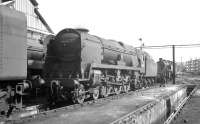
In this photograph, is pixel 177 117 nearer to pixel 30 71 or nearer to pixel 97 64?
pixel 97 64

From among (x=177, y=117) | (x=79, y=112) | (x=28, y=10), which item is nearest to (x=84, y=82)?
(x=79, y=112)

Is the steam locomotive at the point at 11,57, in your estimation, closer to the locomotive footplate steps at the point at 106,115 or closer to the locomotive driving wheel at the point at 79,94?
the locomotive footplate steps at the point at 106,115

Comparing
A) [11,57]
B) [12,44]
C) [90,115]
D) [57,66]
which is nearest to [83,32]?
[57,66]

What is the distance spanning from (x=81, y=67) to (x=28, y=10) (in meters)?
14.4

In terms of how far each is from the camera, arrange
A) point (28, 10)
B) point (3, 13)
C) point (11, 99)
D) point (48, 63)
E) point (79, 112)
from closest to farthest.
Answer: point (3, 13) → point (11, 99) → point (79, 112) → point (48, 63) → point (28, 10)


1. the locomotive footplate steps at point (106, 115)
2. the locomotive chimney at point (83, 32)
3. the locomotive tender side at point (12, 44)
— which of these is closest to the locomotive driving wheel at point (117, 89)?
the locomotive footplate steps at point (106, 115)

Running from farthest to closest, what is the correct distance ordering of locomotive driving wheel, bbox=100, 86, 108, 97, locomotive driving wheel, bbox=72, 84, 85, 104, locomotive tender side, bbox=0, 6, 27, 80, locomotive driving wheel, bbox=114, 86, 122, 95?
→ locomotive driving wheel, bbox=114, 86, 122, 95
locomotive driving wheel, bbox=100, 86, 108, 97
locomotive driving wheel, bbox=72, 84, 85, 104
locomotive tender side, bbox=0, 6, 27, 80

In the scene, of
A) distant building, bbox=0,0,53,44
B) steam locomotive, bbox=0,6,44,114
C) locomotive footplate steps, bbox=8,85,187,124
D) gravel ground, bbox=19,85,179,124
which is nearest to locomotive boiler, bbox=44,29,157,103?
locomotive footplate steps, bbox=8,85,187,124

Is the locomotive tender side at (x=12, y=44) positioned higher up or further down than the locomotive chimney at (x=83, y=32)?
further down

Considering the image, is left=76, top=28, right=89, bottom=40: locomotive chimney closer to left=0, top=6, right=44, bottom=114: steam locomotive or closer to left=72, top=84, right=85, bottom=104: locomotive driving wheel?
left=72, top=84, right=85, bottom=104: locomotive driving wheel

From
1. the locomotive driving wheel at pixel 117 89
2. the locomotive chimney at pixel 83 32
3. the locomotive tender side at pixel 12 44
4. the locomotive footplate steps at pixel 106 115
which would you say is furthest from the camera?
the locomotive driving wheel at pixel 117 89

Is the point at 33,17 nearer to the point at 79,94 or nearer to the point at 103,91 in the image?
the point at 103,91

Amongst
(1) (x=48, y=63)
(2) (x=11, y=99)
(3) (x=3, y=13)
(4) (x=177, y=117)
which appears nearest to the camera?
(3) (x=3, y=13)

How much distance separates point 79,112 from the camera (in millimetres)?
11992
